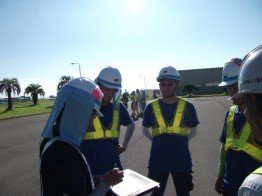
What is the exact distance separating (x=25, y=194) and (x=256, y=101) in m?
5.34

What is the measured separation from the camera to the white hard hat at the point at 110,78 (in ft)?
12.6

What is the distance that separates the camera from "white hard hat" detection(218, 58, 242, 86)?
11.3 feet

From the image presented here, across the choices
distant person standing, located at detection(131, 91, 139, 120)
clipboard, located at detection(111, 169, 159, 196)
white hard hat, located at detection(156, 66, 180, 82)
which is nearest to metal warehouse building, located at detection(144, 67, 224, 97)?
distant person standing, located at detection(131, 91, 139, 120)

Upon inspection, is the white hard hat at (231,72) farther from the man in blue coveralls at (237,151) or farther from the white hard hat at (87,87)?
the white hard hat at (87,87)

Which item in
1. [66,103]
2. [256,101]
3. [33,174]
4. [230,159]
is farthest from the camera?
[33,174]

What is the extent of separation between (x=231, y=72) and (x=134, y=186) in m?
1.79

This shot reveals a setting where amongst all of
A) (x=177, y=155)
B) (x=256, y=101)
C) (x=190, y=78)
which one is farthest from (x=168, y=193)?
(x=190, y=78)

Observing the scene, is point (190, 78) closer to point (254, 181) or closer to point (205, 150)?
point (205, 150)

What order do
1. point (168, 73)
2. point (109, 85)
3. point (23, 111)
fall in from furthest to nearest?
point (23, 111) < point (168, 73) < point (109, 85)

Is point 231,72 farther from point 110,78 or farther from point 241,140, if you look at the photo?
point 110,78

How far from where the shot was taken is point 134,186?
2.55m

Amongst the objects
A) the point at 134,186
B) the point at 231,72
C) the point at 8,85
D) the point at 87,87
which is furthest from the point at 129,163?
the point at 8,85

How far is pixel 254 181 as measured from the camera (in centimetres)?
119

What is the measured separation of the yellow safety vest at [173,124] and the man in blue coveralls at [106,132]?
508mm
